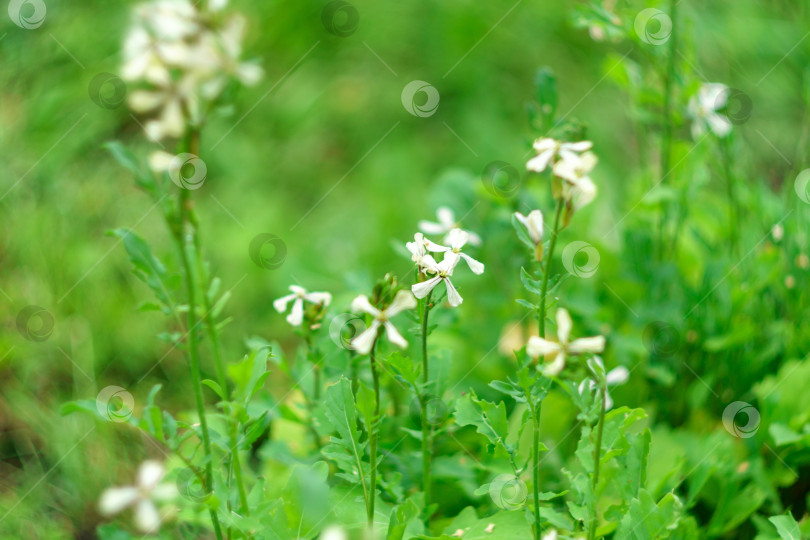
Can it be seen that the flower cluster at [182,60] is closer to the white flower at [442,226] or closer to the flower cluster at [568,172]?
the flower cluster at [568,172]

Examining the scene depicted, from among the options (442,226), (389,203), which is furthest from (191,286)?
(389,203)

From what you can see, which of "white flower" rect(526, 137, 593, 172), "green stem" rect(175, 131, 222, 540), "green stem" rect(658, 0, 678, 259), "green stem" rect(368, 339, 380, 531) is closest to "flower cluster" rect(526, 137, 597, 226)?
"white flower" rect(526, 137, 593, 172)

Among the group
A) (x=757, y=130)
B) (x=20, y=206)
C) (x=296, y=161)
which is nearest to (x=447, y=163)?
(x=296, y=161)

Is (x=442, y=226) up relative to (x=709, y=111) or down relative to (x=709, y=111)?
down

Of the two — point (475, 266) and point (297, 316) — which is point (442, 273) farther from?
point (297, 316)

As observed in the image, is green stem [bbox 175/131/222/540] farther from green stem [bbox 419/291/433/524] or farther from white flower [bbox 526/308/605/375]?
white flower [bbox 526/308/605/375]

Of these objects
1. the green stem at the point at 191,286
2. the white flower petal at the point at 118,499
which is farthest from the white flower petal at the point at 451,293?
the white flower petal at the point at 118,499
